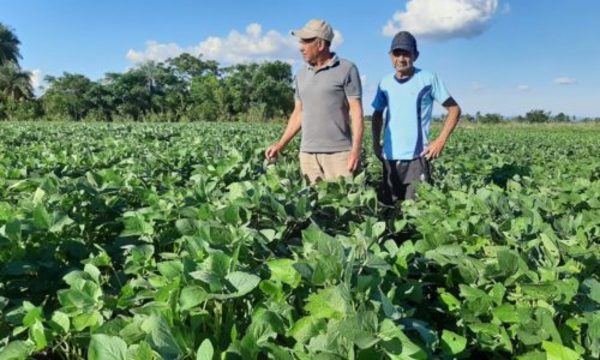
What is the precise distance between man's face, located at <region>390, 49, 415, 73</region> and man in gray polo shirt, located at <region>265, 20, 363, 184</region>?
296 millimetres

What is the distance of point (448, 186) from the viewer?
367 cm

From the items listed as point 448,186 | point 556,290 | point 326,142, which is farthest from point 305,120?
point 556,290

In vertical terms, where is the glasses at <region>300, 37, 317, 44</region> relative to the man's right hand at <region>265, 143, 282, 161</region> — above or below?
above

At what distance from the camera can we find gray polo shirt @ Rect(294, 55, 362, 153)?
418cm

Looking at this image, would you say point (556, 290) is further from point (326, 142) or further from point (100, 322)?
point (326, 142)

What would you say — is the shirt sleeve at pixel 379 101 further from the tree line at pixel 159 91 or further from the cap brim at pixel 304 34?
the tree line at pixel 159 91

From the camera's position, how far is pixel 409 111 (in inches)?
167

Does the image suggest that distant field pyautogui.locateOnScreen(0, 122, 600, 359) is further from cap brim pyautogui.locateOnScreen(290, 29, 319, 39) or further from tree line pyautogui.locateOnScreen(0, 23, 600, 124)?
tree line pyautogui.locateOnScreen(0, 23, 600, 124)

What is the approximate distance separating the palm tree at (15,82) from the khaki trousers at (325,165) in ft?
202

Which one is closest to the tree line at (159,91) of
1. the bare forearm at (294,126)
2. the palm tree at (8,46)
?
the palm tree at (8,46)

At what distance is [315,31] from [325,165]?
1.01m

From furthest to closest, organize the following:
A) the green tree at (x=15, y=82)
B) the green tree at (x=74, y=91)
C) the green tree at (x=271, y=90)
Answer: the green tree at (x=271, y=90) < the green tree at (x=74, y=91) < the green tree at (x=15, y=82)

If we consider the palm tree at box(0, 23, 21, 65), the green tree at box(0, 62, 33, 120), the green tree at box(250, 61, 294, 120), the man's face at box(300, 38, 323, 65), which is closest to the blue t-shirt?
the man's face at box(300, 38, 323, 65)

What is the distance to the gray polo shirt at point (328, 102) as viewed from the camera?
4.18m
